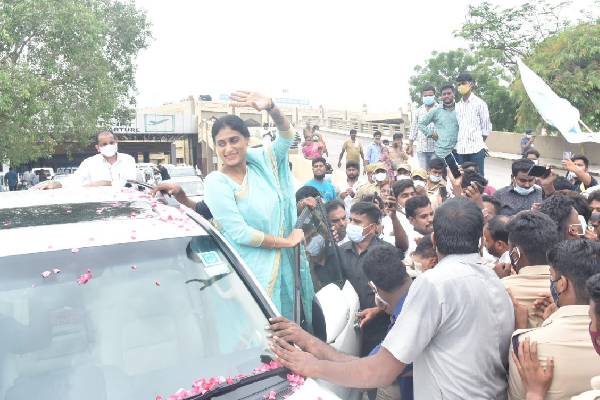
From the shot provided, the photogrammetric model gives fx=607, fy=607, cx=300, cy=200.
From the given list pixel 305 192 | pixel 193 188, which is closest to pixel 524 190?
pixel 305 192

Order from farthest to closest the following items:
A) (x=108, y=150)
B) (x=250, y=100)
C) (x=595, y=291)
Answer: (x=108, y=150) → (x=250, y=100) → (x=595, y=291)

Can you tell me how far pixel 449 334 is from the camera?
2264mm

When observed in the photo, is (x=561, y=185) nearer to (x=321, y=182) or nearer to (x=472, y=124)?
(x=472, y=124)

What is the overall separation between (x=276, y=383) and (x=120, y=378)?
24.0 inches

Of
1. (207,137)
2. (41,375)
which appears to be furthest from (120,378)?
(207,137)

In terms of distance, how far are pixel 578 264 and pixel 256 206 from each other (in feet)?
6.11

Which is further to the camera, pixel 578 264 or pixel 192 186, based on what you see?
pixel 192 186

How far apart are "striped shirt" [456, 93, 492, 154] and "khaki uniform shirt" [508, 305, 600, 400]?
18.3 feet

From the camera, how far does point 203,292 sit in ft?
9.21

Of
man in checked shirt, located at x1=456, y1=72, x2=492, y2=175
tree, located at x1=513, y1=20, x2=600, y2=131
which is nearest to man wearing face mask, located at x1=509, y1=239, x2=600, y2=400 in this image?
man in checked shirt, located at x1=456, y1=72, x2=492, y2=175

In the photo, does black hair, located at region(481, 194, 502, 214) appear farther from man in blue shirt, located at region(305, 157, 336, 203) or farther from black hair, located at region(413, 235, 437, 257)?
man in blue shirt, located at region(305, 157, 336, 203)

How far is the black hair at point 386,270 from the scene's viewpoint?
10.5 ft

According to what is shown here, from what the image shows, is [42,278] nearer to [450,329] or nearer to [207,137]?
[450,329]

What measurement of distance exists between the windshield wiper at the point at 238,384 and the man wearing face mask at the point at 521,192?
395 cm
